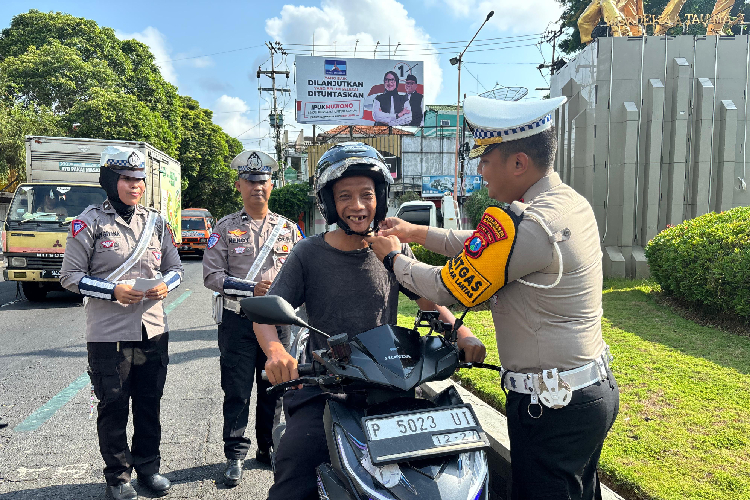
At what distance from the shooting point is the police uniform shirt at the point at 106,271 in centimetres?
324

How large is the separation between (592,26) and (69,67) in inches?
900

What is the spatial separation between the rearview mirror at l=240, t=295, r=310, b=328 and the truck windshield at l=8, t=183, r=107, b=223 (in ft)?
33.4

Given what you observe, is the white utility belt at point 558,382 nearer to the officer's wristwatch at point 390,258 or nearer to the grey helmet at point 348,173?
the officer's wristwatch at point 390,258

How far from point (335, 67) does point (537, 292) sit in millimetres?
32092

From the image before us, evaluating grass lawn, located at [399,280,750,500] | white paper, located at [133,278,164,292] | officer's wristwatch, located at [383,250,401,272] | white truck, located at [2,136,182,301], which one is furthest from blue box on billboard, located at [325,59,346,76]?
officer's wristwatch, located at [383,250,401,272]

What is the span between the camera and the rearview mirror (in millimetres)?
1853

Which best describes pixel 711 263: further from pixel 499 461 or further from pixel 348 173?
pixel 348 173

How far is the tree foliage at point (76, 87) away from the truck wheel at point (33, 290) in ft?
40.7

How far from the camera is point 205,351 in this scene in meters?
6.93

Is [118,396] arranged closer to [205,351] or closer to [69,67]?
[205,351]

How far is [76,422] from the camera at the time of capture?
14.6ft

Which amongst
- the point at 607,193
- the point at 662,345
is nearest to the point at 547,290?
the point at 662,345

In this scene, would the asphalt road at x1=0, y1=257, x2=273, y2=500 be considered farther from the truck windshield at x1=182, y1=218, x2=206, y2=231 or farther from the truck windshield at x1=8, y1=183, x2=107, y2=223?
the truck windshield at x1=182, y1=218, x2=206, y2=231

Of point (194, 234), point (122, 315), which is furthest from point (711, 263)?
point (194, 234)
